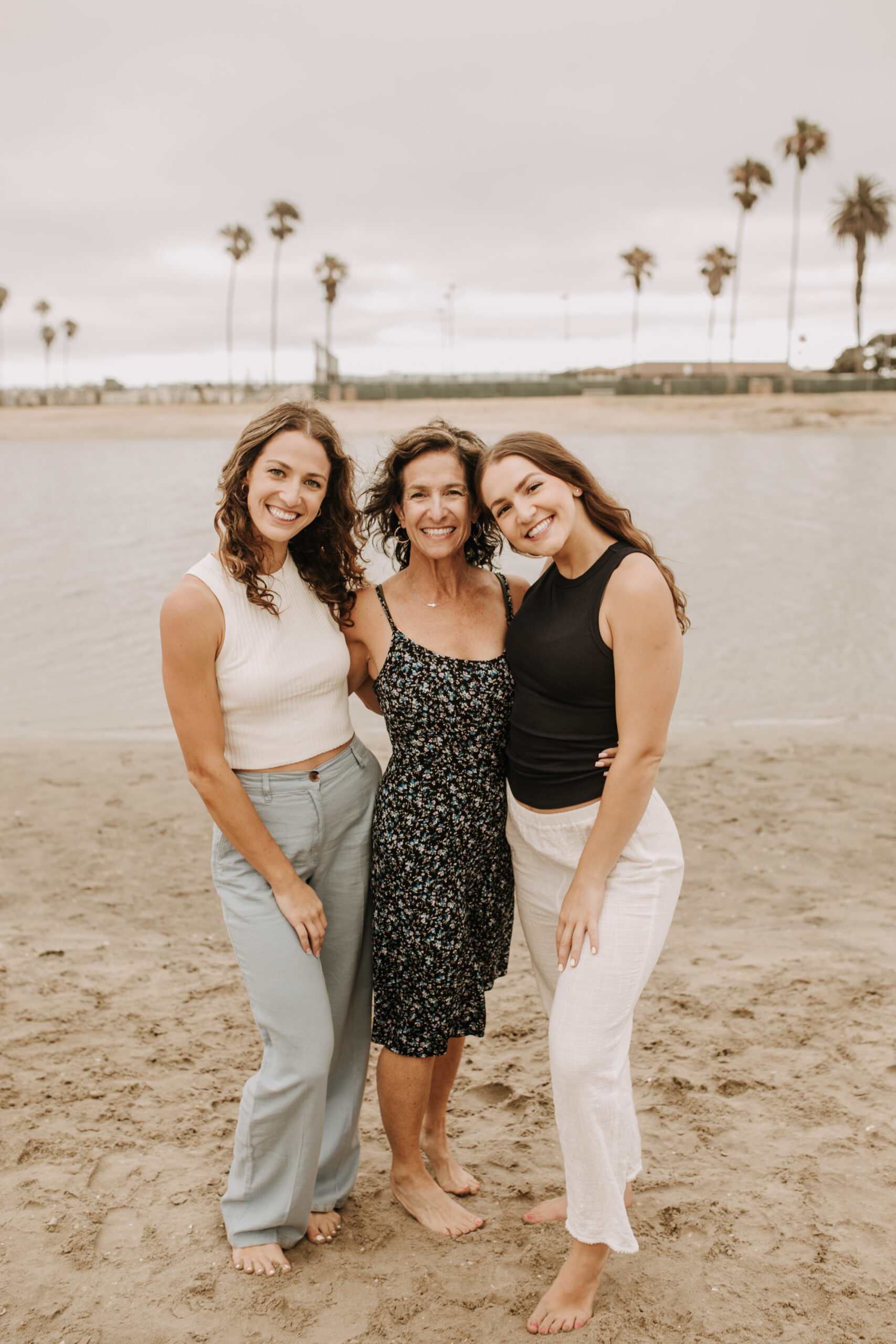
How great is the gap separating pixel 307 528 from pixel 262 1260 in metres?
1.99

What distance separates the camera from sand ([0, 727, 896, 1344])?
278 centimetres

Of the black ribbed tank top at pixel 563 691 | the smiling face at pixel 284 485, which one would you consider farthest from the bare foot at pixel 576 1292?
the smiling face at pixel 284 485

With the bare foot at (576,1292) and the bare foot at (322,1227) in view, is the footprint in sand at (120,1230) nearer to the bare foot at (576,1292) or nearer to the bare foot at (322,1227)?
the bare foot at (322,1227)

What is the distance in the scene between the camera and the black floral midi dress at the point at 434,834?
9.37ft

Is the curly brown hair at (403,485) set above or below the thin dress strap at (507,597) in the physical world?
above

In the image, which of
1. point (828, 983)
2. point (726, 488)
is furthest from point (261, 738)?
point (726, 488)

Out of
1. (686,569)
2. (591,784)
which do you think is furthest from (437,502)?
(686,569)

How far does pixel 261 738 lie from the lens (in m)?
2.80

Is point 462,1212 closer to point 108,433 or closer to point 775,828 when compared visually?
point 775,828

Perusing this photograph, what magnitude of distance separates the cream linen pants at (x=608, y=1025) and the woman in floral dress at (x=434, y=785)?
0.31m

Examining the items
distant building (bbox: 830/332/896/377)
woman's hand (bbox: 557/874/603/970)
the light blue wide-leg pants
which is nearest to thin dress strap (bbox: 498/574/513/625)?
the light blue wide-leg pants

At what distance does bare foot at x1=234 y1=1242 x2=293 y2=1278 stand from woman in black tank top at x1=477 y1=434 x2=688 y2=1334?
690 mm

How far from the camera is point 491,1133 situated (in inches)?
144

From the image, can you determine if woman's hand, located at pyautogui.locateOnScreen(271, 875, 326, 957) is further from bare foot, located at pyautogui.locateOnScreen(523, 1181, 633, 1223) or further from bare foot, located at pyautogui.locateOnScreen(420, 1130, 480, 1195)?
bare foot, located at pyautogui.locateOnScreen(523, 1181, 633, 1223)
